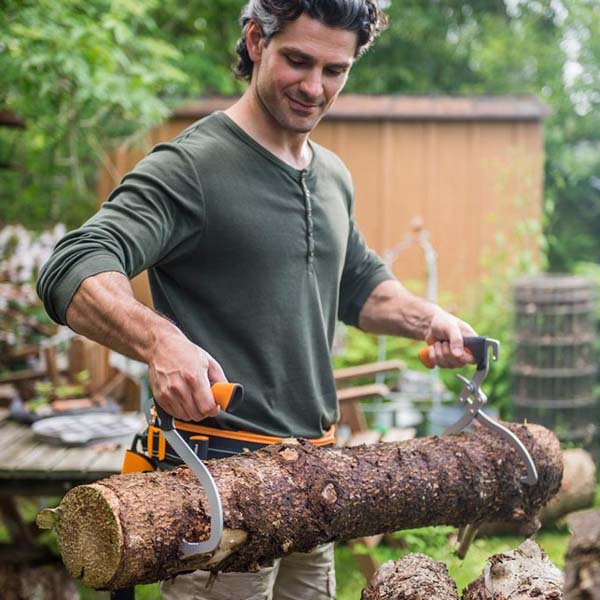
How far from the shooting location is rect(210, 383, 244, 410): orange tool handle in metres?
1.49

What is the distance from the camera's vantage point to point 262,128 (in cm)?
217

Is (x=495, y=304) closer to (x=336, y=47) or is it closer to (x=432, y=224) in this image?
(x=432, y=224)

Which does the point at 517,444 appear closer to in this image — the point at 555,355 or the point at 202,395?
the point at 202,395

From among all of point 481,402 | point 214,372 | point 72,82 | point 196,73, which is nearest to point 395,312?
point 481,402

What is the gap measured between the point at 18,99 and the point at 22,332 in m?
1.49

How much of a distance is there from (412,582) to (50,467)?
2.09 m

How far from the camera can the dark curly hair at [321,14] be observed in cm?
203

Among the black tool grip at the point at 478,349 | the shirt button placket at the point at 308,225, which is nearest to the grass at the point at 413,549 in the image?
the black tool grip at the point at 478,349

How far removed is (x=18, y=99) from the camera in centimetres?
575

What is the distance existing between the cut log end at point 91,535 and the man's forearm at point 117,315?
0.86 feet

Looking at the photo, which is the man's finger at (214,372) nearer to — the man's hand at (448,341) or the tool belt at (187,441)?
the tool belt at (187,441)

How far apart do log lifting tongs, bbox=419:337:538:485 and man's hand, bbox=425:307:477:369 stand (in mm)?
36

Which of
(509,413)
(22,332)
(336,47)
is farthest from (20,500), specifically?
(336,47)

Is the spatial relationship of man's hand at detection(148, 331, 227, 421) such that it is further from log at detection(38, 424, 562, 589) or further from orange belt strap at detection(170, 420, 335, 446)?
orange belt strap at detection(170, 420, 335, 446)
